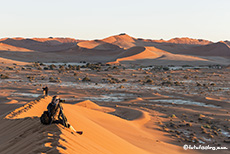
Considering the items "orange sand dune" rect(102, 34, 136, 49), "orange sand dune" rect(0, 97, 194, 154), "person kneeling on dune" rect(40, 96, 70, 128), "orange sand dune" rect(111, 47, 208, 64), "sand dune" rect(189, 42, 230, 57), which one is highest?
"orange sand dune" rect(102, 34, 136, 49)

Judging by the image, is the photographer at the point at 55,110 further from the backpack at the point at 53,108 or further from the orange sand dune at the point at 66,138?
the orange sand dune at the point at 66,138

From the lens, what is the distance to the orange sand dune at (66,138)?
5.30 metres

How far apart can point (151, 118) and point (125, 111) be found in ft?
6.20

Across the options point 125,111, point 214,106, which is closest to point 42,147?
point 125,111

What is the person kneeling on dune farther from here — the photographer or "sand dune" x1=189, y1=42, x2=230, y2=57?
"sand dune" x1=189, y1=42, x2=230, y2=57

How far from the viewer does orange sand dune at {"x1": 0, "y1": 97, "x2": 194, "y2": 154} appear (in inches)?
209

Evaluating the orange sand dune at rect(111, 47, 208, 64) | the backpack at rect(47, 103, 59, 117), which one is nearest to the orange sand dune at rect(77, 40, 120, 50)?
the orange sand dune at rect(111, 47, 208, 64)

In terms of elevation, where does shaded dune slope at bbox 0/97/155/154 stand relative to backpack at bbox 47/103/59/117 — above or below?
below

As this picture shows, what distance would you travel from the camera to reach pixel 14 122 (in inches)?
306

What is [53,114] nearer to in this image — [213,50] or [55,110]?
[55,110]

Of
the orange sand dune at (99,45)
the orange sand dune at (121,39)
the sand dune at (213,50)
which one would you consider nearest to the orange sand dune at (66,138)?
the sand dune at (213,50)

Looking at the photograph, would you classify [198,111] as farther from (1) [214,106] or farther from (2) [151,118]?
(2) [151,118]

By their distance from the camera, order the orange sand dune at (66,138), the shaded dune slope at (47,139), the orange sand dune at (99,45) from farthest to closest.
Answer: the orange sand dune at (99,45) → the orange sand dune at (66,138) → the shaded dune slope at (47,139)

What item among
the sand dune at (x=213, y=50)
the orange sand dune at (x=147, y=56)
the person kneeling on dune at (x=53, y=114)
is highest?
the sand dune at (x=213, y=50)
